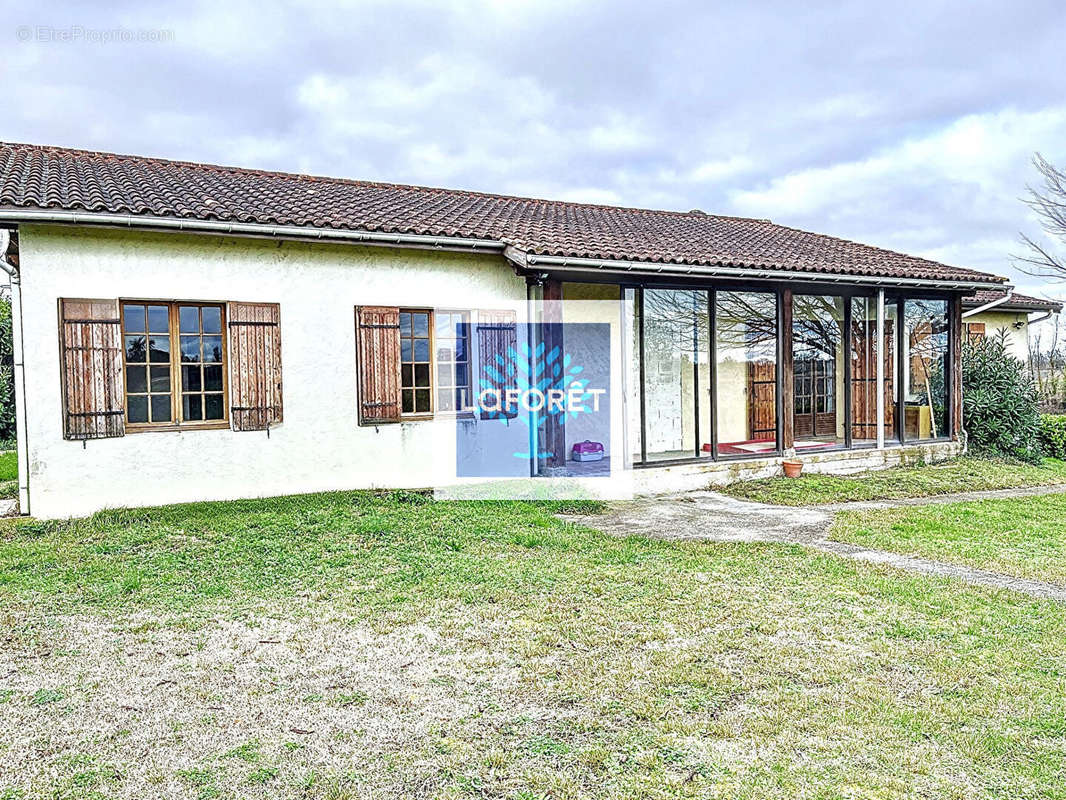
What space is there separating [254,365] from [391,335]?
66.3 inches

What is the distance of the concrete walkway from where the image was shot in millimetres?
5926

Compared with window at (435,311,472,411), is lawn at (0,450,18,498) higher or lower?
lower

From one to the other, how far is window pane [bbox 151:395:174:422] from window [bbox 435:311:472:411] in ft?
10.6

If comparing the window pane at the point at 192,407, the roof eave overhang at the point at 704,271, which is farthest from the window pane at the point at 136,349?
the roof eave overhang at the point at 704,271

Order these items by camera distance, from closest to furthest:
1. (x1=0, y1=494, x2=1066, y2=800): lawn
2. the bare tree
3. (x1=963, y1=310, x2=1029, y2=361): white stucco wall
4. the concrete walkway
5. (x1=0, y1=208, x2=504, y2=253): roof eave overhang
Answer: (x1=0, y1=494, x2=1066, y2=800): lawn, the concrete walkway, (x1=0, y1=208, x2=504, y2=253): roof eave overhang, (x1=963, y1=310, x2=1029, y2=361): white stucco wall, the bare tree

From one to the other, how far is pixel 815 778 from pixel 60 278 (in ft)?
26.9

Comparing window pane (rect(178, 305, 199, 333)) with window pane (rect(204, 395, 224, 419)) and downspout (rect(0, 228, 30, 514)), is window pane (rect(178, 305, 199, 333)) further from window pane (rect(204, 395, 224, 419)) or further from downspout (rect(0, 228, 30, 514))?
downspout (rect(0, 228, 30, 514))

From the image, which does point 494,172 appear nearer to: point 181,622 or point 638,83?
point 638,83

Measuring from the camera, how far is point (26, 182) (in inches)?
329

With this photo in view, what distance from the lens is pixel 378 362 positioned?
30.3 ft

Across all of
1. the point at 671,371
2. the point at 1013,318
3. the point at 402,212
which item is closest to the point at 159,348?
the point at 402,212

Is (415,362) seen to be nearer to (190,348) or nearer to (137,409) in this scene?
(190,348)

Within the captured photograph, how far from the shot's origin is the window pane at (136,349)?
8.16m

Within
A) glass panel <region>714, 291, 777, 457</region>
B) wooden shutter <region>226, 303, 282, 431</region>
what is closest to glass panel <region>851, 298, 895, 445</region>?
glass panel <region>714, 291, 777, 457</region>
